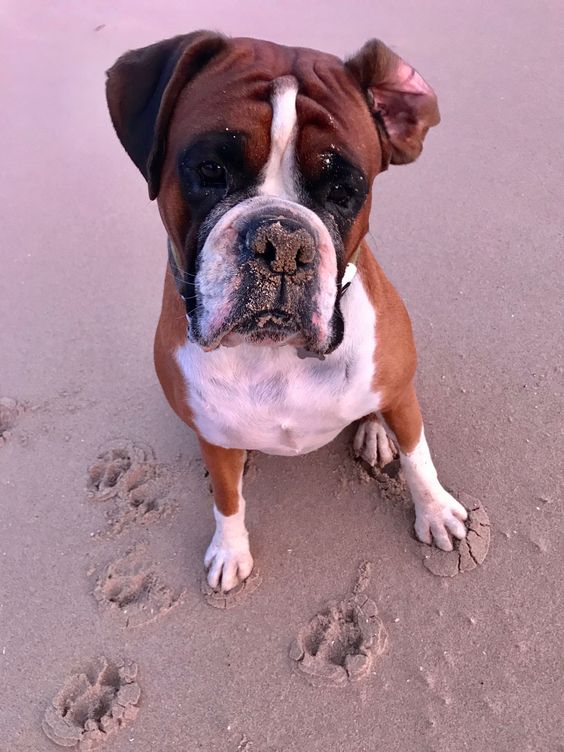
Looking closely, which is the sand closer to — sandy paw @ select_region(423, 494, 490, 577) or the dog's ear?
sandy paw @ select_region(423, 494, 490, 577)

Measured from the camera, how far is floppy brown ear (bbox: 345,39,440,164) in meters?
1.83

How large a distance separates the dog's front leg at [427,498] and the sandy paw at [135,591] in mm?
836

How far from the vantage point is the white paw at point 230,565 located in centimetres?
244

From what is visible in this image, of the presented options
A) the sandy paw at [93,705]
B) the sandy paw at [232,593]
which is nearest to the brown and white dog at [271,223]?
the sandy paw at [232,593]

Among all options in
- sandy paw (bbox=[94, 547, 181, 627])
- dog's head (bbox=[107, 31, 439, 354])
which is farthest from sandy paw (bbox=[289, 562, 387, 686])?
dog's head (bbox=[107, 31, 439, 354])

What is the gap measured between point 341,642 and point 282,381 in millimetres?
847

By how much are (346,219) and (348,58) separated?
1.42 ft

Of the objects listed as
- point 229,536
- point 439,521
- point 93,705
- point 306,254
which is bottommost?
point 93,705

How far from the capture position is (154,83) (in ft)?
5.93

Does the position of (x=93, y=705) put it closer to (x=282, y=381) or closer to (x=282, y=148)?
(x=282, y=381)

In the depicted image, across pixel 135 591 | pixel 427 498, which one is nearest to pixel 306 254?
pixel 427 498

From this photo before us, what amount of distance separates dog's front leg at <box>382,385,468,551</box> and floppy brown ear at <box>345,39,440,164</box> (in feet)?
2.65

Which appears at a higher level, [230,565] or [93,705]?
[230,565]

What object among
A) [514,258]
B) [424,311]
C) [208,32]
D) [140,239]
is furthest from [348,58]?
[140,239]
